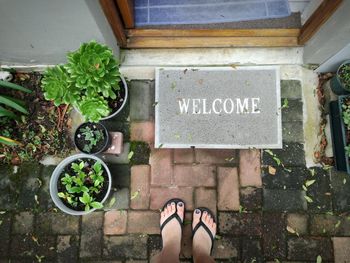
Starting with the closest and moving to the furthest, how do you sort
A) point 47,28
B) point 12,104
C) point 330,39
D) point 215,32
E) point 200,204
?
1. point 47,28
2. point 330,39
3. point 12,104
4. point 200,204
5. point 215,32

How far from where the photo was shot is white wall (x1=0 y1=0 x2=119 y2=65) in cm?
229

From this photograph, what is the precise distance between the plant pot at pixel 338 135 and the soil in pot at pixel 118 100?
1.83m

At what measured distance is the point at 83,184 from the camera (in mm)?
2904

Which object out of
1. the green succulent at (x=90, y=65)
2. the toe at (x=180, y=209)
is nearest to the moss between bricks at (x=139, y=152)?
the toe at (x=180, y=209)

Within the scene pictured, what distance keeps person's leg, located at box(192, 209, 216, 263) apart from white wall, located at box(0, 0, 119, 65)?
1.66 meters

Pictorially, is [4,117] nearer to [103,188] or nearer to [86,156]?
[86,156]

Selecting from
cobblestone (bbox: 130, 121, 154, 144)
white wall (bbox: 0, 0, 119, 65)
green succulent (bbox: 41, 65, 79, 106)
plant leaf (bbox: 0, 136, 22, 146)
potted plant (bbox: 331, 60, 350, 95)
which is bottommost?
plant leaf (bbox: 0, 136, 22, 146)

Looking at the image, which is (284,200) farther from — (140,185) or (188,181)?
(140,185)

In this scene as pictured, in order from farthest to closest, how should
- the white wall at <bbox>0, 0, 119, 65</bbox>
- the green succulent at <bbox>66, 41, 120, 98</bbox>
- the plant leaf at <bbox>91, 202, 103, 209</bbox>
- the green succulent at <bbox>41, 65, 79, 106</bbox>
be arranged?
the plant leaf at <bbox>91, 202, 103, 209</bbox>
the green succulent at <bbox>41, 65, 79, 106</bbox>
the green succulent at <bbox>66, 41, 120, 98</bbox>
the white wall at <bbox>0, 0, 119, 65</bbox>

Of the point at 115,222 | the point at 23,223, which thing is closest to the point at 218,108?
the point at 115,222

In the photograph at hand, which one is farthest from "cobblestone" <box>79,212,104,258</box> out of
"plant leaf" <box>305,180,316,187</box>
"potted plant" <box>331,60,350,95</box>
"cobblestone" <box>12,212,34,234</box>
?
"potted plant" <box>331,60,350,95</box>

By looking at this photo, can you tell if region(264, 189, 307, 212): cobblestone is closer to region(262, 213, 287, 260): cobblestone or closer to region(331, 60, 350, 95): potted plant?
region(262, 213, 287, 260): cobblestone

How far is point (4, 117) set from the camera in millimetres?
3113

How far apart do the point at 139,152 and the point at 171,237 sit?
79 cm
